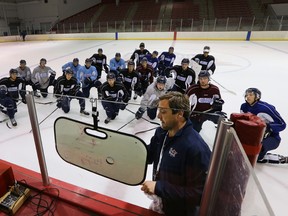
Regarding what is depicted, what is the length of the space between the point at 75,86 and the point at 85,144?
10.6ft

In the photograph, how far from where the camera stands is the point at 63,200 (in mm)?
1610

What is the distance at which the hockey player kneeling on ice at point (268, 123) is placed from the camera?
2.45 m

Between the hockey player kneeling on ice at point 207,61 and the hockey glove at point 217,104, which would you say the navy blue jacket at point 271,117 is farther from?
the hockey player kneeling on ice at point 207,61

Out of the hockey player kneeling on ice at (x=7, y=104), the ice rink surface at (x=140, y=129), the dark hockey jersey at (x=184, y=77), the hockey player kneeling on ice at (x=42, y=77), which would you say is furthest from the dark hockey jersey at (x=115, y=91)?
the hockey player kneeling on ice at (x=42, y=77)

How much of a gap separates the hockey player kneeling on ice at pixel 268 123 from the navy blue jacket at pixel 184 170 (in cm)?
166

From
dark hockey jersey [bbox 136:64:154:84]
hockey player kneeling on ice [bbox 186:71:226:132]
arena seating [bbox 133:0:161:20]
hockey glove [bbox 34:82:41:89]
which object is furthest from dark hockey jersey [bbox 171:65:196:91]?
arena seating [bbox 133:0:161:20]

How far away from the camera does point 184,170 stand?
1206mm

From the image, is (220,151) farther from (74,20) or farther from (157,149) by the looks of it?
(74,20)

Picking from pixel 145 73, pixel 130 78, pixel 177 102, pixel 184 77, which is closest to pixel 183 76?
pixel 184 77

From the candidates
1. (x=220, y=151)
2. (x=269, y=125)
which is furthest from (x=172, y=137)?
(x=269, y=125)

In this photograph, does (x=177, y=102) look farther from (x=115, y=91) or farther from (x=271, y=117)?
(x=115, y=91)

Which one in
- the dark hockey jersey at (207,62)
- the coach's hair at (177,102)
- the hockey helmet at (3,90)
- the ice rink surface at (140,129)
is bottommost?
the ice rink surface at (140,129)

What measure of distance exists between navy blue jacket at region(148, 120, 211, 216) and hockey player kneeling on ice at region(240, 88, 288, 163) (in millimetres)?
1658

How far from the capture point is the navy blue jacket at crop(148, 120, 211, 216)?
1161mm
